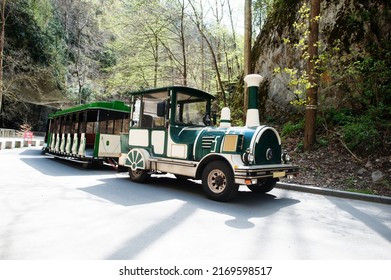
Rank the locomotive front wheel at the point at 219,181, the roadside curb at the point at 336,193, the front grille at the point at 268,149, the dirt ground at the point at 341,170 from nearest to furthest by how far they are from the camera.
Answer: the locomotive front wheel at the point at 219,181 < the front grille at the point at 268,149 < the roadside curb at the point at 336,193 < the dirt ground at the point at 341,170

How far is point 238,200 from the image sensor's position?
5883 mm

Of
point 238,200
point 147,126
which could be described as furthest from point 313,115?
point 147,126

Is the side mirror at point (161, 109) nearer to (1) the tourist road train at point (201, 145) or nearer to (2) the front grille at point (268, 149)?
(1) the tourist road train at point (201, 145)

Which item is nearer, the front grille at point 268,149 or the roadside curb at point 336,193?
the front grille at point 268,149

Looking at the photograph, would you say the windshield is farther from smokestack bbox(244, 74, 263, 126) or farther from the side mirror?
smokestack bbox(244, 74, 263, 126)

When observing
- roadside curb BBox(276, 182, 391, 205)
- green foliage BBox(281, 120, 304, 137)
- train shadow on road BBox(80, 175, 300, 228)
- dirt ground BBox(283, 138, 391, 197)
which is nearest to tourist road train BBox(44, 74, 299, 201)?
train shadow on road BBox(80, 175, 300, 228)

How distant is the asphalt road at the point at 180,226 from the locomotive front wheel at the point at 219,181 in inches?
7.9

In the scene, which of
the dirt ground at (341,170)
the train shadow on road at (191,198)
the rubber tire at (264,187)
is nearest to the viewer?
the train shadow on road at (191,198)

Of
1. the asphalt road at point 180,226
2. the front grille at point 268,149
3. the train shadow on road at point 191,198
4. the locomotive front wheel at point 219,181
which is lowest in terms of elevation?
the asphalt road at point 180,226

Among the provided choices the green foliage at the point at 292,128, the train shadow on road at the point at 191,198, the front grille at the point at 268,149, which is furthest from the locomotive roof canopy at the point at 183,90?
the green foliage at the point at 292,128

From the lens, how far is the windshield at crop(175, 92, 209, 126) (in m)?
7.11

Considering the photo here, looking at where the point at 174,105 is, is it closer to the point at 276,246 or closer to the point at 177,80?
the point at 276,246

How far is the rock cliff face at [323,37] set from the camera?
33.6ft

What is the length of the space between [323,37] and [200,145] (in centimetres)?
872
